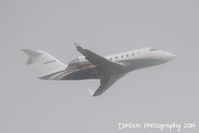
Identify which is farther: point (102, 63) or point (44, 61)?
point (44, 61)

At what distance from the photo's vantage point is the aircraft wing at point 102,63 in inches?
1492

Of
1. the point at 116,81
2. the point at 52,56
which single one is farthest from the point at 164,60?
the point at 52,56

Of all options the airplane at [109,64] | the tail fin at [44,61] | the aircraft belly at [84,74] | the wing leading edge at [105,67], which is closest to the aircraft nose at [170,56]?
the airplane at [109,64]

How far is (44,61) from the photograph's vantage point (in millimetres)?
44250

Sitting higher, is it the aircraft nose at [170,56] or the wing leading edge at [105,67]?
the aircraft nose at [170,56]

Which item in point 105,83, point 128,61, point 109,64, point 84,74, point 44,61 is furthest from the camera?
point 44,61

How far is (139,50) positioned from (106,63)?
3.78 meters

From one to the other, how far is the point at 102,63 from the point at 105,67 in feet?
2.52

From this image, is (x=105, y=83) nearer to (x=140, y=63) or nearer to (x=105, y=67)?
(x=105, y=67)

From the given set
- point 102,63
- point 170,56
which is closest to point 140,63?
point 170,56

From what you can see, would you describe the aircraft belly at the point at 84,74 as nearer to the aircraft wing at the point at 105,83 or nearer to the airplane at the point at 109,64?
the airplane at the point at 109,64

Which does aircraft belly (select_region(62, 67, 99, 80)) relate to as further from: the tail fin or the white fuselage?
the tail fin

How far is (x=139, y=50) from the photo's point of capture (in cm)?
4012

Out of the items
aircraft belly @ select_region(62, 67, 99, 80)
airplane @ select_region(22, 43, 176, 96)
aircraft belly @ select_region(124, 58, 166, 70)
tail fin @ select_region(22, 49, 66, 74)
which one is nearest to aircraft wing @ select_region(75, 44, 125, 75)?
airplane @ select_region(22, 43, 176, 96)
